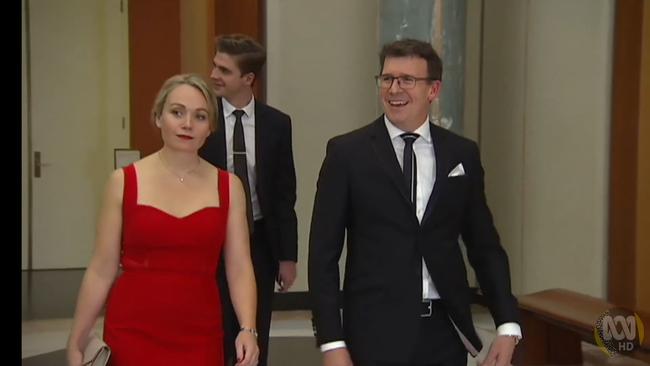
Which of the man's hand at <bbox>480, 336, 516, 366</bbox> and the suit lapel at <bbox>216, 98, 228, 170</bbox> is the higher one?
the suit lapel at <bbox>216, 98, 228, 170</bbox>

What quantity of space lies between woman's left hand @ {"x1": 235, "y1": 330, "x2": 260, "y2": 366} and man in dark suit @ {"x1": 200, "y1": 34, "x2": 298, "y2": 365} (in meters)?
1.03

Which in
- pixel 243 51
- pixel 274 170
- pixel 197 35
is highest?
pixel 197 35

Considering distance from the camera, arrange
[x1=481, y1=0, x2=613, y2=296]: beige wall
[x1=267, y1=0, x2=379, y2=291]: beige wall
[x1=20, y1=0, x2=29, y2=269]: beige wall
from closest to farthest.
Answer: [x1=481, y1=0, x2=613, y2=296]: beige wall
[x1=267, y1=0, x2=379, y2=291]: beige wall
[x1=20, y1=0, x2=29, y2=269]: beige wall

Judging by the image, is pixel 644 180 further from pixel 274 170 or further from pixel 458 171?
pixel 458 171

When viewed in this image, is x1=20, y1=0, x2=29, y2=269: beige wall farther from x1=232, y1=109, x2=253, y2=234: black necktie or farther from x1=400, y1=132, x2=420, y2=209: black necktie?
x1=400, y1=132, x2=420, y2=209: black necktie

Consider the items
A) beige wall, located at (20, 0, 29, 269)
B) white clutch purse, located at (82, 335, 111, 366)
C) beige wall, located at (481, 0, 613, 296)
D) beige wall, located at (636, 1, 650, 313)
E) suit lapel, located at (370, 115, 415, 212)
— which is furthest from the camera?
beige wall, located at (20, 0, 29, 269)

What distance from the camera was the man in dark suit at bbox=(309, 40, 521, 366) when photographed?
2.28 meters

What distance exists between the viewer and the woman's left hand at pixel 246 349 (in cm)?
228

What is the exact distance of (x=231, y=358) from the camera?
333 centimetres

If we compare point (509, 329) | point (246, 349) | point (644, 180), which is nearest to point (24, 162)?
point (644, 180)

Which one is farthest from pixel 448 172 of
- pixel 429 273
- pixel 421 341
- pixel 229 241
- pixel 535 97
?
pixel 535 97

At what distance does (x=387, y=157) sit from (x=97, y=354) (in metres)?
0.96

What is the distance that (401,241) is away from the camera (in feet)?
7.47

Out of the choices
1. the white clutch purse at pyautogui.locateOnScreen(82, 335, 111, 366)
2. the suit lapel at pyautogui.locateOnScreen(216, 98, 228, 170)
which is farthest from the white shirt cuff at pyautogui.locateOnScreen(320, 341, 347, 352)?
the suit lapel at pyautogui.locateOnScreen(216, 98, 228, 170)
